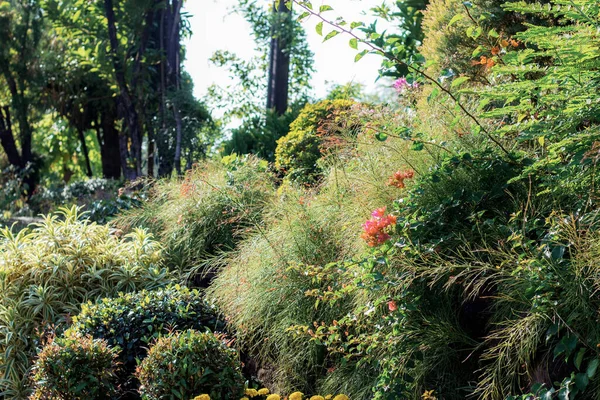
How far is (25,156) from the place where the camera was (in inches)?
712

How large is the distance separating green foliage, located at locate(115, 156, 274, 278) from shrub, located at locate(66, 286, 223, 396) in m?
0.82

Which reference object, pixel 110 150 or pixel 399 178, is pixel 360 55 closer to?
pixel 399 178

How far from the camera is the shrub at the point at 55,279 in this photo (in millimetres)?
5160

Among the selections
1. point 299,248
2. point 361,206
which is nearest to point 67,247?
point 299,248

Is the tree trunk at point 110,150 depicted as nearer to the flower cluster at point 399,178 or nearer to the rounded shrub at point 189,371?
the rounded shrub at point 189,371

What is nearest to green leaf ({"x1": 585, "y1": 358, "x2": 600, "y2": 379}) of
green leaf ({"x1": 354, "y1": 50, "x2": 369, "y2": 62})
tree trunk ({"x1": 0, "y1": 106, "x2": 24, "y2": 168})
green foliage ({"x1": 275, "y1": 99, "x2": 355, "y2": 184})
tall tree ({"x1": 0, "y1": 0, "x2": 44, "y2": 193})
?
green leaf ({"x1": 354, "y1": 50, "x2": 369, "y2": 62})

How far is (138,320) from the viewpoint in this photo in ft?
14.8

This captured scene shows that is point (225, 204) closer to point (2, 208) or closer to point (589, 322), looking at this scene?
point (589, 322)

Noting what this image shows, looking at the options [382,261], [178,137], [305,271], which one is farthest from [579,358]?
[178,137]

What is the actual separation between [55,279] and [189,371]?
7.89 feet

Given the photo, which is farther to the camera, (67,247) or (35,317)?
(67,247)

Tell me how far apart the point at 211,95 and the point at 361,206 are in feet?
Result: 44.7

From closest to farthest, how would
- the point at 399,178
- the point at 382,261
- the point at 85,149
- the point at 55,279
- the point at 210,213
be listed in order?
the point at 382,261 < the point at 399,178 < the point at 55,279 < the point at 210,213 < the point at 85,149

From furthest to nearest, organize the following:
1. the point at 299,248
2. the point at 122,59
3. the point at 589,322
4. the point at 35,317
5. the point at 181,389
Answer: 1. the point at 122,59
2. the point at 35,317
3. the point at 299,248
4. the point at 181,389
5. the point at 589,322
